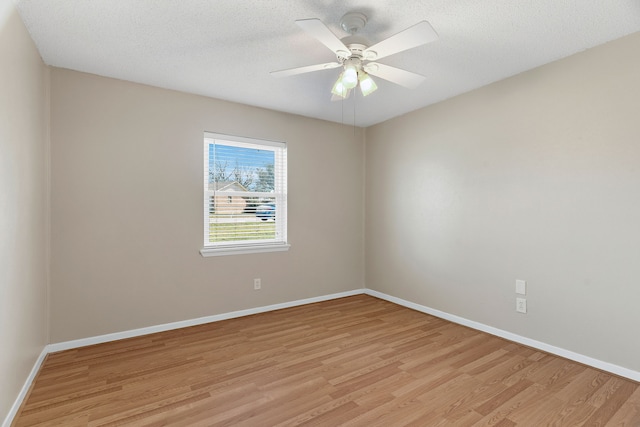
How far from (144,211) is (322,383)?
226cm

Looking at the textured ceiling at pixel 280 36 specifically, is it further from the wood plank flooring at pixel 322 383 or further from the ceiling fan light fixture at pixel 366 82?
the wood plank flooring at pixel 322 383

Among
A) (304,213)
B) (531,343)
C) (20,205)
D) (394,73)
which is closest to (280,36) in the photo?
(394,73)

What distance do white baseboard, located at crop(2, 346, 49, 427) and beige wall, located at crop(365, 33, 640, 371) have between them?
3.56 meters

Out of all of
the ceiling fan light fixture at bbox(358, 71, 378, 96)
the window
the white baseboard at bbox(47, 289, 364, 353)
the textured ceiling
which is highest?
the textured ceiling

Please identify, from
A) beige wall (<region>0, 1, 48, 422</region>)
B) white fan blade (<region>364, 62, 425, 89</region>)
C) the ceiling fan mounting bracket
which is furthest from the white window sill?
the ceiling fan mounting bracket

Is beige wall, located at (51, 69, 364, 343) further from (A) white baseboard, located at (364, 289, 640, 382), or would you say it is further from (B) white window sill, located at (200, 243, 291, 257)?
(A) white baseboard, located at (364, 289, 640, 382)

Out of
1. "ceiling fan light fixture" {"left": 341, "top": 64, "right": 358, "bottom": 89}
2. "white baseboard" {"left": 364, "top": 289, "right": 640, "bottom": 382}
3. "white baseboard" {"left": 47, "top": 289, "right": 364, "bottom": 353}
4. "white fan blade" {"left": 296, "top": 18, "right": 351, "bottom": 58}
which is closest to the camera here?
"white fan blade" {"left": 296, "top": 18, "right": 351, "bottom": 58}

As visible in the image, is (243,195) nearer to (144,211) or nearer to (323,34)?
(144,211)

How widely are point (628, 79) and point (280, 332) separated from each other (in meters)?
3.44

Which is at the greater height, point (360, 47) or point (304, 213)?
point (360, 47)

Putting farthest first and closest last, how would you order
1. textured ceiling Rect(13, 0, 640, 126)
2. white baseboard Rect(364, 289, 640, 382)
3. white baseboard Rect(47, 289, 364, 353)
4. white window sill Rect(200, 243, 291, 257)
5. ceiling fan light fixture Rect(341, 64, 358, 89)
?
white window sill Rect(200, 243, 291, 257), white baseboard Rect(47, 289, 364, 353), white baseboard Rect(364, 289, 640, 382), ceiling fan light fixture Rect(341, 64, 358, 89), textured ceiling Rect(13, 0, 640, 126)

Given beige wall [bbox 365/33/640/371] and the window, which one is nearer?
beige wall [bbox 365/33/640/371]

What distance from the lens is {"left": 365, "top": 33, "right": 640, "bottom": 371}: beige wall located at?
235cm

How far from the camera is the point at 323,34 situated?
180 cm
